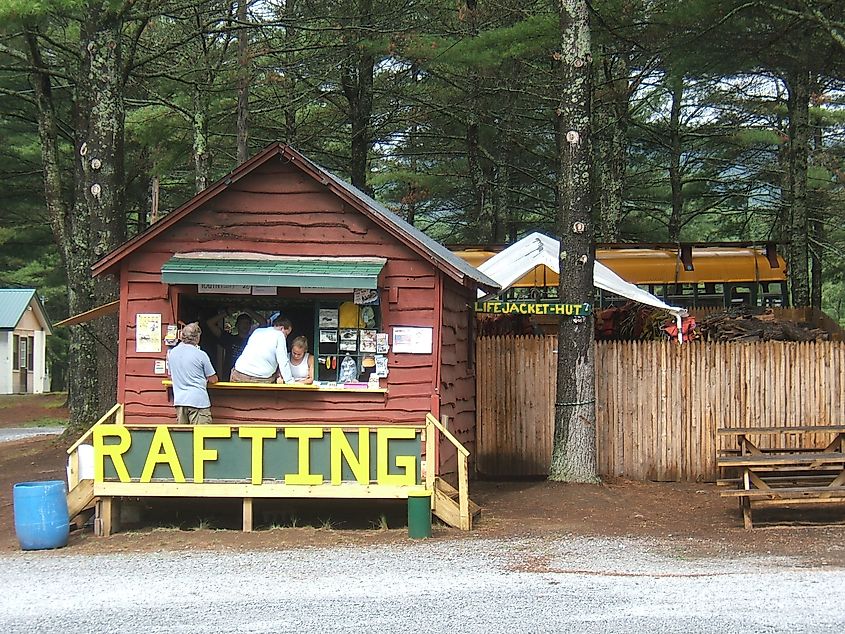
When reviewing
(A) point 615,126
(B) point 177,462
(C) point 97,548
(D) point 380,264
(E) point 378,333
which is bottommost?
(C) point 97,548

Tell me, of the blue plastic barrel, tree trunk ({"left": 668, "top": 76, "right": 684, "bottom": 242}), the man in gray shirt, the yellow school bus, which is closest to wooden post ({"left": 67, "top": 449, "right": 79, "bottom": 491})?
the blue plastic barrel

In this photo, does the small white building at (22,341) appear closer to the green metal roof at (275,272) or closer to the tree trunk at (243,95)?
the tree trunk at (243,95)

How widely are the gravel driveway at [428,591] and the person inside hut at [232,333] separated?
387cm

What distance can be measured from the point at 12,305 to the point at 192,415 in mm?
39692

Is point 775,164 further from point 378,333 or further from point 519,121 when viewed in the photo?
point 378,333

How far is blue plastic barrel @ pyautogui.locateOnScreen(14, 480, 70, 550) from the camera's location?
10.7 meters

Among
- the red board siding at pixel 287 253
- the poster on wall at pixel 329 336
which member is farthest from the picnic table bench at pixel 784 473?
the poster on wall at pixel 329 336

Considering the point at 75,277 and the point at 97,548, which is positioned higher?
the point at 75,277

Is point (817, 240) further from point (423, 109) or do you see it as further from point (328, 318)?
point (328, 318)

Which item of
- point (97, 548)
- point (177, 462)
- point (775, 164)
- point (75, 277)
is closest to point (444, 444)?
point (177, 462)

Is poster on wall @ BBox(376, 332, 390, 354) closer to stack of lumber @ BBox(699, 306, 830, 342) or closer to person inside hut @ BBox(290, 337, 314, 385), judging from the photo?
person inside hut @ BBox(290, 337, 314, 385)

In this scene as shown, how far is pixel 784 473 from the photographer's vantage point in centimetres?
1285

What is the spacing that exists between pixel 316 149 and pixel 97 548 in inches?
832

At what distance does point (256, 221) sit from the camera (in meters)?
12.9
